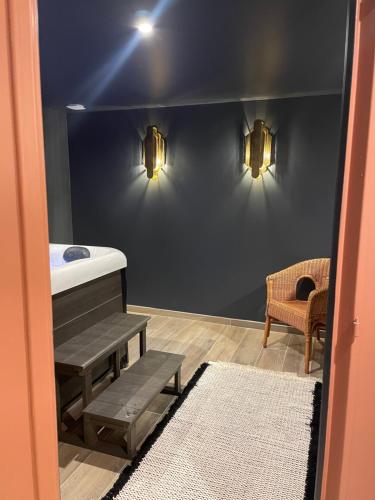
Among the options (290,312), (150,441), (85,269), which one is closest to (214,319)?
(290,312)

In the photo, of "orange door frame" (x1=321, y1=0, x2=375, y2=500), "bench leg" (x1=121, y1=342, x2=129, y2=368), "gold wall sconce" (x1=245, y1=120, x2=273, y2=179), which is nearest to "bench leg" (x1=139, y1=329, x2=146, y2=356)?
"bench leg" (x1=121, y1=342, x2=129, y2=368)

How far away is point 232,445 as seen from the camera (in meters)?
2.21

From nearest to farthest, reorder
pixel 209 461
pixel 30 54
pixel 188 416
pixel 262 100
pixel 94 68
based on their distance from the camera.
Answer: pixel 30 54
pixel 209 461
pixel 188 416
pixel 94 68
pixel 262 100

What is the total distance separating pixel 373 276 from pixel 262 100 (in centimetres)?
342

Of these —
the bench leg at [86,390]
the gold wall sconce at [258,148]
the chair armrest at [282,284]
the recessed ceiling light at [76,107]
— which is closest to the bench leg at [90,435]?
the bench leg at [86,390]

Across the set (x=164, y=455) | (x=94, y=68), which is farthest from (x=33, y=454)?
(x=94, y=68)

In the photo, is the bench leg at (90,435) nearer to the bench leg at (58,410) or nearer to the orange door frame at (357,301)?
the bench leg at (58,410)

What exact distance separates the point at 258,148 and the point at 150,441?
2746mm

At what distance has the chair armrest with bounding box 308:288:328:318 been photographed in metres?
3.07

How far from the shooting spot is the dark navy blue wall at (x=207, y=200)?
3.73m

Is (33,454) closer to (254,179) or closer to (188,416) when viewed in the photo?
(188,416)

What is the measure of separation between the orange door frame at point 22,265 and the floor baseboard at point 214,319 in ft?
11.4

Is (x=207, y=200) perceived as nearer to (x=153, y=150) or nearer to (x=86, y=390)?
(x=153, y=150)

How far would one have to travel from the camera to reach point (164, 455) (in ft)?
6.90
